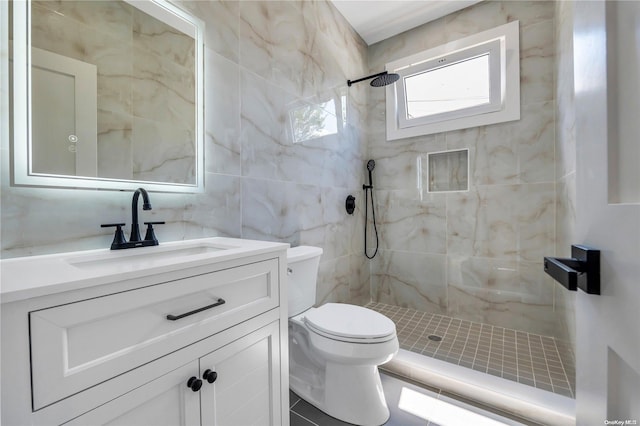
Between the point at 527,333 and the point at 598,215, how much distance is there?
2187 mm

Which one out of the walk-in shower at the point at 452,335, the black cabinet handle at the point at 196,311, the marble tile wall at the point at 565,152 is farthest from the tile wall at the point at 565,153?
the black cabinet handle at the point at 196,311

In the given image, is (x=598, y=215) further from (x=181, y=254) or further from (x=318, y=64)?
(x=318, y=64)

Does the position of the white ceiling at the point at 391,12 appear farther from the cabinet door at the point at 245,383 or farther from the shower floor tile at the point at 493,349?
the shower floor tile at the point at 493,349

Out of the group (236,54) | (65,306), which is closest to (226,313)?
(65,306)

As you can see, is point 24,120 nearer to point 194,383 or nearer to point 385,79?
point 194,383

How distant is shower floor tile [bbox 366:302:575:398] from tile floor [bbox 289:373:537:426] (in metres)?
0.27

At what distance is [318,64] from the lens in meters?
2.06

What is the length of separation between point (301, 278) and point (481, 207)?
65.3 inches

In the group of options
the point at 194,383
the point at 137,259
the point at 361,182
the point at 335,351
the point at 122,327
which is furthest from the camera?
the point at 361,182

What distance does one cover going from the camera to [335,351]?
1.24 m

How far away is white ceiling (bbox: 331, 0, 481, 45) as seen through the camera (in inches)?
84.4

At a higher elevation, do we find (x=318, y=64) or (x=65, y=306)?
(x=318, y=64)

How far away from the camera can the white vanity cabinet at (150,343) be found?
48 centimetres

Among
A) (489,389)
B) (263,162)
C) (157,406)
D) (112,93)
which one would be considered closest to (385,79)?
(263,162)
